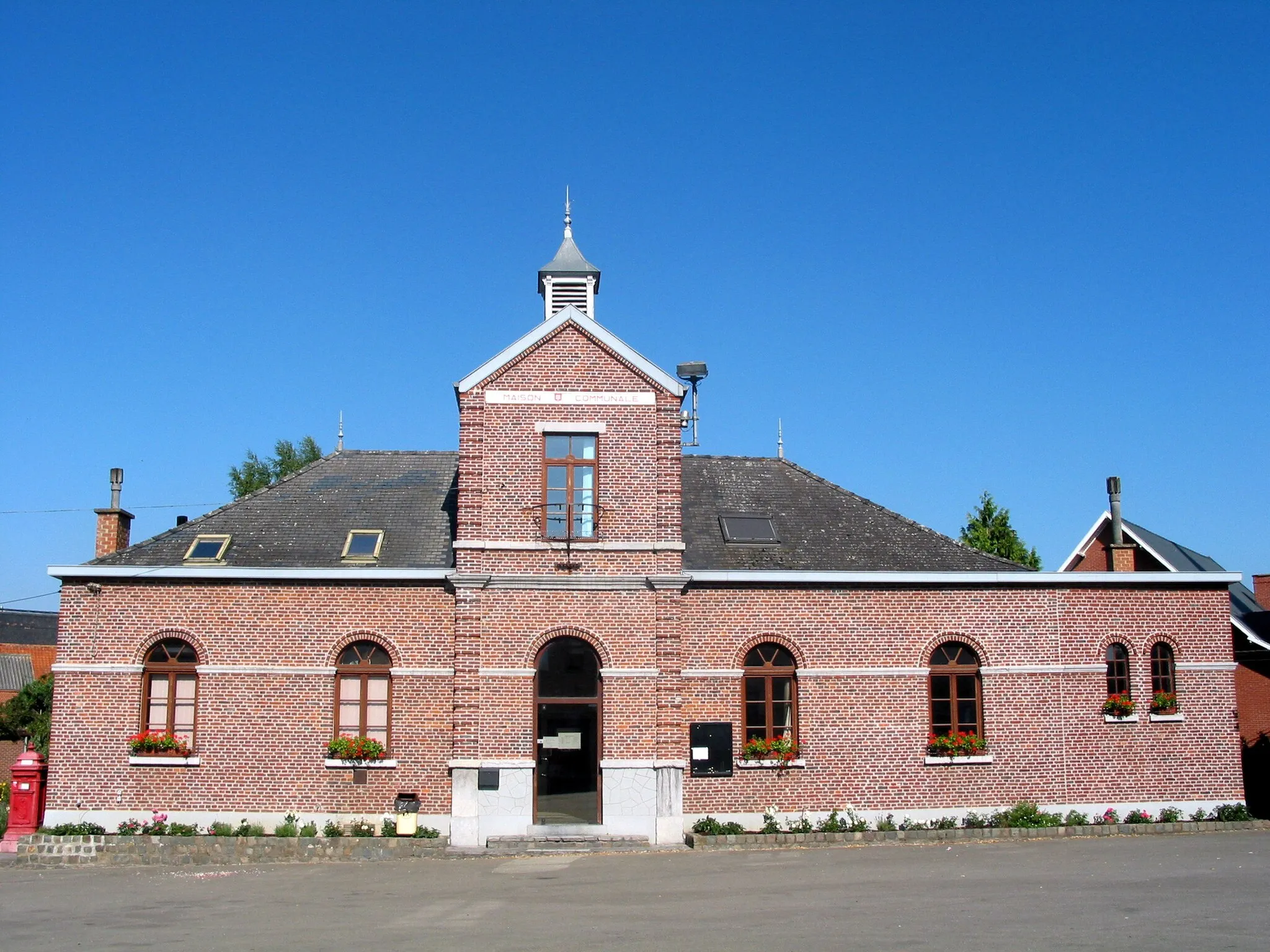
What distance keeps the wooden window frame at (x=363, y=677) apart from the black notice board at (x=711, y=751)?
4.95m

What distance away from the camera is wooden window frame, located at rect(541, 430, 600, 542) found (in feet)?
66.4

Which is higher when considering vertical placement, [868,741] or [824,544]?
[824,544]

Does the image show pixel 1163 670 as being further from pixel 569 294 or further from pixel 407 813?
pixel 569 294

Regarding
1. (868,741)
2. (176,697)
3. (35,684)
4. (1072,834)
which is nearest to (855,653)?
(868,741)

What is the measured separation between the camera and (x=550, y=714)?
2008cm

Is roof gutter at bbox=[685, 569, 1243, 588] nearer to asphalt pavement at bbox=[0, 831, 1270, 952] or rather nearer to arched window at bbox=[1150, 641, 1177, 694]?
arched window at bbox=[1150, 641, 1177, 694]

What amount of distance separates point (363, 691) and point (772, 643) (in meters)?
6.83

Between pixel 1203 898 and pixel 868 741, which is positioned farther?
pixel 868 741

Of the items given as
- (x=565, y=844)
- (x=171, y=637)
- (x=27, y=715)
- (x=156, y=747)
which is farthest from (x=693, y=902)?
(x=27, y=715)

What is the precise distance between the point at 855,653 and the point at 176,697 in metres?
11.3

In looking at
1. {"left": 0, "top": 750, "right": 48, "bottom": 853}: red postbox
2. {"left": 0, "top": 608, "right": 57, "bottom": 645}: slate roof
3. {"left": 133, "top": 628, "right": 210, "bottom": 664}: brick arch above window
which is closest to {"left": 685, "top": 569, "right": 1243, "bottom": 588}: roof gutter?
{"left": 133, "top": 628, "right": 210, "bottom": 664}: brick arch above window

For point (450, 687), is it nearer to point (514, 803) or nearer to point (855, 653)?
point (514, 803)

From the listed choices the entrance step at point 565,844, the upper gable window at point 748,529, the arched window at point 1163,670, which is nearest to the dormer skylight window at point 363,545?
Result: the entrance step at point 565,844

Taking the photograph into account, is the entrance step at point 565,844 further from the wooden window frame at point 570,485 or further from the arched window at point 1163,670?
the arched window at point 1163,670
